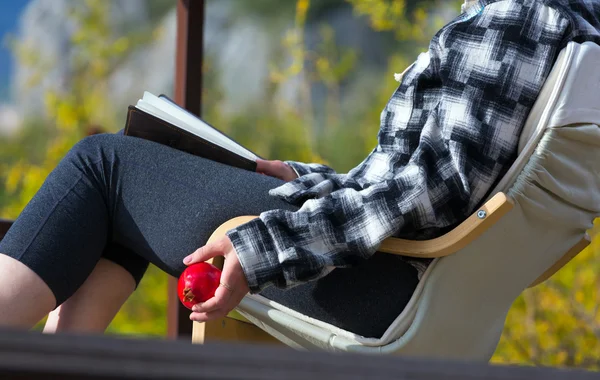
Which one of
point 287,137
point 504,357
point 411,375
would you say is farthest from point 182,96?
point 287,137

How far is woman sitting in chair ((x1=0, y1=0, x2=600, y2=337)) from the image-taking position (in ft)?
3.66

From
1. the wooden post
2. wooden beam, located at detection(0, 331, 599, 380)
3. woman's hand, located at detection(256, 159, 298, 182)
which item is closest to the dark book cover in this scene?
woman's hand, located at detection(256, 159, 298, 182)

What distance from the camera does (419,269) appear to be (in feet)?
3.87

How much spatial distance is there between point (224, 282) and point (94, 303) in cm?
42

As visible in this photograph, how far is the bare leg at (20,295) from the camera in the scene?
111 centimetres

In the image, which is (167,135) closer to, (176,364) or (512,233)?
(512,233)

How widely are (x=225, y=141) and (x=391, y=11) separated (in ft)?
6.87

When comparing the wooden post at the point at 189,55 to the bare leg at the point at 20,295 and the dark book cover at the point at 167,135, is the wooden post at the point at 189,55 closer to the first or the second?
the dark book cover at the point at 167,135

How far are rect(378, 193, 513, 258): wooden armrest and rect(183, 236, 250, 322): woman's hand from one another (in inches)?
8.8

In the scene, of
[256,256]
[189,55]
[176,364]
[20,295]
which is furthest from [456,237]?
[189,55]

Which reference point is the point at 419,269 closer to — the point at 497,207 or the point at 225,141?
the point at 497,207

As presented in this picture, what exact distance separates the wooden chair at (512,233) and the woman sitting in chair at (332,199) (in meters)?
0.03

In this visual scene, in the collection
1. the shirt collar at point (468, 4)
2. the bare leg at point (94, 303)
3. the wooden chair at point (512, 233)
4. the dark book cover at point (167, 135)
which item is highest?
the shirt collar at point (468, 4)

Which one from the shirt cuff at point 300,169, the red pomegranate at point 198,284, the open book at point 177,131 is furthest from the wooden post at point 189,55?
the red pomegranate at point 198,284
